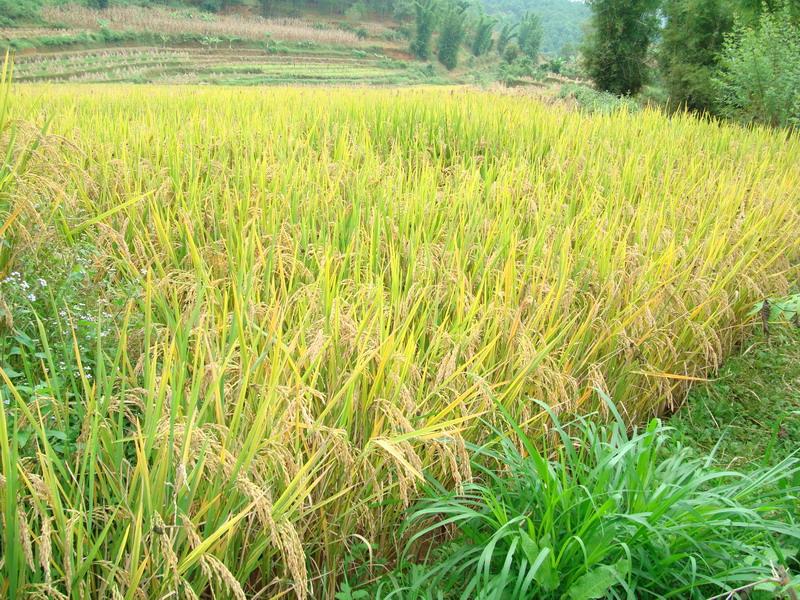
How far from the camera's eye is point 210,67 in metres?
31.9

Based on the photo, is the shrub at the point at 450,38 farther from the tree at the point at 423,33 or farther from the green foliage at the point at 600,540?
the green foliage at the point at 600,540

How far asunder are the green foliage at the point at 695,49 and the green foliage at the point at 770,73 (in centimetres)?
472

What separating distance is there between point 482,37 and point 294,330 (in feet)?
215

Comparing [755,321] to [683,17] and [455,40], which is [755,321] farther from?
[455,40]

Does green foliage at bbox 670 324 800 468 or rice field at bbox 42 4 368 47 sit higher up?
rice field at bbox 42 4 368 47

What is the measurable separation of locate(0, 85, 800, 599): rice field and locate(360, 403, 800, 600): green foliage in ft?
0.50

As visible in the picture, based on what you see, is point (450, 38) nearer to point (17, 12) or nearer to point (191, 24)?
point (191, 24)

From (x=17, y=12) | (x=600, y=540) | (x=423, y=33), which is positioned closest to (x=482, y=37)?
(x=423, y=33)

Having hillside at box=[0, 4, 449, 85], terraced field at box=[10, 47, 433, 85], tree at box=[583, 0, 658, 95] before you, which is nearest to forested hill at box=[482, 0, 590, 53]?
hillside at box=[0, 4, 449, 85]

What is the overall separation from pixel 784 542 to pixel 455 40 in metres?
56.2

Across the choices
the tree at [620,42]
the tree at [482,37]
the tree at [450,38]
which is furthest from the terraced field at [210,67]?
the tree at [482,37]

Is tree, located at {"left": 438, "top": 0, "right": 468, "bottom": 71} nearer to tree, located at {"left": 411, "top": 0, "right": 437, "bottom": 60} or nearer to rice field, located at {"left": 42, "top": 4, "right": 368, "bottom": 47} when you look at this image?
tree, located at {"left": 411, "top": 0, "right": 437, "bottom": 60}

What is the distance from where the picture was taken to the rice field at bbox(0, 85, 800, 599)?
3.98 feet

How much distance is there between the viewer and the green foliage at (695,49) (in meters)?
14.4
